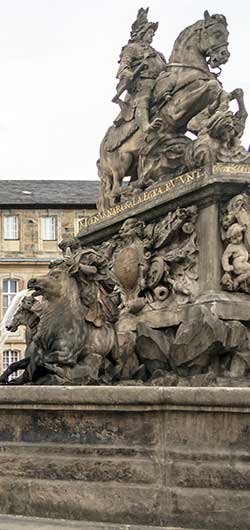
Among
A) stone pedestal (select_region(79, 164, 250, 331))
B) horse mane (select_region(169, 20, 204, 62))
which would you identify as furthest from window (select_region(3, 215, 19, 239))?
stone pedestal (select_region(79, 164, 250, 331))

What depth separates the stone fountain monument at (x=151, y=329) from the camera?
21.8 ft

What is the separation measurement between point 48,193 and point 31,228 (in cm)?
276

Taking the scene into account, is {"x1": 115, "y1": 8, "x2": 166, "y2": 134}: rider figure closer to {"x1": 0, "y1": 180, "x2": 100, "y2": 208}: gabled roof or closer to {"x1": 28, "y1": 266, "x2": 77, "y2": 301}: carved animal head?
{"x1": 28, "y1": 266, "x2": 77, "y2": 301}: carved animal head

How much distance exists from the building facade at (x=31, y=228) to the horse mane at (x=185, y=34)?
4815cm

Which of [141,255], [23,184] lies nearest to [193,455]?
[141,255]

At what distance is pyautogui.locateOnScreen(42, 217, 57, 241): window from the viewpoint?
2437 inches

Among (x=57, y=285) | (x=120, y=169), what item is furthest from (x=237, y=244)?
(x=120, y=169)

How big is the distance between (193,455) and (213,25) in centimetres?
695

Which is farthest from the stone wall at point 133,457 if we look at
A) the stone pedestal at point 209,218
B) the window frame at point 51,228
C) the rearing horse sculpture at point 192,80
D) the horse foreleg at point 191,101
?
the window frame at point 51,228

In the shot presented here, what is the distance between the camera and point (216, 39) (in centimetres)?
1201

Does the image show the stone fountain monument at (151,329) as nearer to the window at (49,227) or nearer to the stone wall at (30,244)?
the stone wall at (30,244)

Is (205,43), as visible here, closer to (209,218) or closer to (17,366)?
(209,218)

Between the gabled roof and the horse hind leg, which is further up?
the gabled roof

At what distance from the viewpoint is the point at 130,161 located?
1308cm
